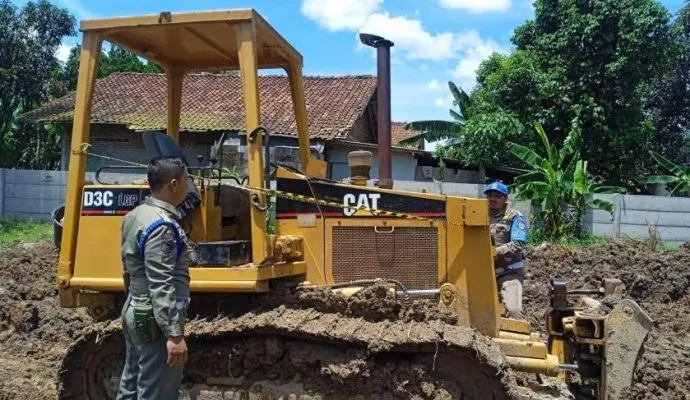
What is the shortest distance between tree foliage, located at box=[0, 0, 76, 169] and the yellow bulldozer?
22.3 m

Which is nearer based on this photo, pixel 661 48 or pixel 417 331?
pixel 417 331

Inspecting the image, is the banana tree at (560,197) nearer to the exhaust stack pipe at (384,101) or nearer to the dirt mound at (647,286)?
the dirt mound at (647,286)

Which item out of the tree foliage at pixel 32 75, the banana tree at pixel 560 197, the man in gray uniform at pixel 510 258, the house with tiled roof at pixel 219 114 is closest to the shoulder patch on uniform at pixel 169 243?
the man in gray uniform at pixel 510 258

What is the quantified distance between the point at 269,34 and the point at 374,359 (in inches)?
87.0

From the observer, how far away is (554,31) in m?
19.9

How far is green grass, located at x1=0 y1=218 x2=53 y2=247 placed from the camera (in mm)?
14125

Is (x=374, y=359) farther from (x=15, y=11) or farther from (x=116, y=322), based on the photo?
(x=15, y=11)

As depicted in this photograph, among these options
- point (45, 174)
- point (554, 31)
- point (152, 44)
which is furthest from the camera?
point (554, 31)

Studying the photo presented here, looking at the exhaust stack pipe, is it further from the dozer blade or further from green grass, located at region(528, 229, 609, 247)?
green grass, located at region(528, 229, 609, 247)

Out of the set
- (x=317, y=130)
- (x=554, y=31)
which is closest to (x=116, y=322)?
(x=317, y=130)

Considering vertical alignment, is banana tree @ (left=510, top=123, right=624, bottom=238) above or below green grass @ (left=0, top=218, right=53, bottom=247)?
above

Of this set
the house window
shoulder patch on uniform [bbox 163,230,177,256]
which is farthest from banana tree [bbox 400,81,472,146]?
shoulder patch on uniform [bbox 163,230,177,256]

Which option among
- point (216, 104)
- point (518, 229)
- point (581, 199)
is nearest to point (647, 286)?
point (581, 199)

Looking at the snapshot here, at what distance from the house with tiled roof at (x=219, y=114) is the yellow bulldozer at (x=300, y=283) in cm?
1387
